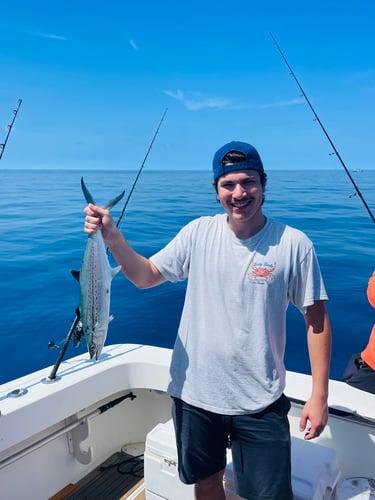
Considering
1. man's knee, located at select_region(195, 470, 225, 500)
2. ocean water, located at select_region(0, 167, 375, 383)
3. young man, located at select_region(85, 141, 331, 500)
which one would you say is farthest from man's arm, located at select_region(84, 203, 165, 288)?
ocean water, located at select_region(0, 167, 375, 383)

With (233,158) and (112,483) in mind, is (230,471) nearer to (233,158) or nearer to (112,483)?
(112,483)

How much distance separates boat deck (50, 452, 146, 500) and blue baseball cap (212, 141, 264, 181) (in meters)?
2.26

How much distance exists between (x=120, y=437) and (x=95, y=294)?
1968 mm

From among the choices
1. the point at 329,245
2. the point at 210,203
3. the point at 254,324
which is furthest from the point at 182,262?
the point at 210,203

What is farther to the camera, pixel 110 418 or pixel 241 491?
pixel 110 418

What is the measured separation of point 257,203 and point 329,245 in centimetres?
721

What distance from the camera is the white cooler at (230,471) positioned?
1928 millimetres

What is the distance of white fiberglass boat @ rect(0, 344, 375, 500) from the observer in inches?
83.7

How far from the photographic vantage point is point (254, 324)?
1.66 m

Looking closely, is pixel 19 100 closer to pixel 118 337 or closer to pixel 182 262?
pixel 182 262

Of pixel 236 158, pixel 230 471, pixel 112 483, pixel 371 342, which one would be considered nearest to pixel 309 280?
pixel 236 158

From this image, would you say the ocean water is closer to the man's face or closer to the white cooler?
the white cooler

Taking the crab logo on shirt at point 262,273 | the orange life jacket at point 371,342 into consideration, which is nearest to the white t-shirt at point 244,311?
the crab logo on shirt at point 262,273

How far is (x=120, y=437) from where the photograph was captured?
309 centimetres
